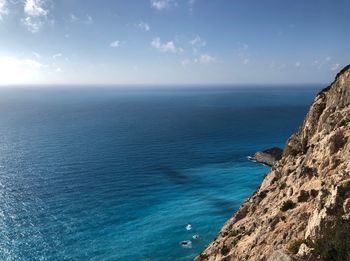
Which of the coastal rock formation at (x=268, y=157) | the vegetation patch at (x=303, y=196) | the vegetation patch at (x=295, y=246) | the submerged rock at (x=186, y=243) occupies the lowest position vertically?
the submerged rock at (x=186, y=243)

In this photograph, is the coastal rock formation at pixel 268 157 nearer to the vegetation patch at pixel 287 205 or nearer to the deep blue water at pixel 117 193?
the deep blue water at pixel 117 193

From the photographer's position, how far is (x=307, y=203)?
38188 mm

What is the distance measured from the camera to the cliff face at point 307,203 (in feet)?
93.5

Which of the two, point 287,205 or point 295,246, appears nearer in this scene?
point 295,246

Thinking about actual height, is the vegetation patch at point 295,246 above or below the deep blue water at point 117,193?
above

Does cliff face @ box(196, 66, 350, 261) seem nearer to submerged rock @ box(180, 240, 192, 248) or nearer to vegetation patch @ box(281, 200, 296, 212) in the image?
vegetation patch @ box(281, 200, 296, 212)

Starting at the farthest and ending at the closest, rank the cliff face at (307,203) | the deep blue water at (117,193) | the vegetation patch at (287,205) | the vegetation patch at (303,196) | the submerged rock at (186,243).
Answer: the deep blue water at (117,193) → the submerged rock at (186,243) → the vegetation patch at (287,205) → the vegetation patch at (303,196) → the cliff face at (307,203)

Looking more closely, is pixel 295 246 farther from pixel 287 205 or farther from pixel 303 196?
pixel 303 196

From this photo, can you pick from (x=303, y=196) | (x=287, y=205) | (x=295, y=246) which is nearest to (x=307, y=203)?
(x=303, y=196)

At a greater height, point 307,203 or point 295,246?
point 307,203

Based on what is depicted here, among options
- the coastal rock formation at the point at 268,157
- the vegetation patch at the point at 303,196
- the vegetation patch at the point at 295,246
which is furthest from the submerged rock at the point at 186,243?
the coastal rock formation at the point at 268,157

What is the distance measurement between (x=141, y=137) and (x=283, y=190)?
134678 mm

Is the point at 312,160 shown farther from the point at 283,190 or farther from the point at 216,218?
the point at 216,218

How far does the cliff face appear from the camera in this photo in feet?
93.5
